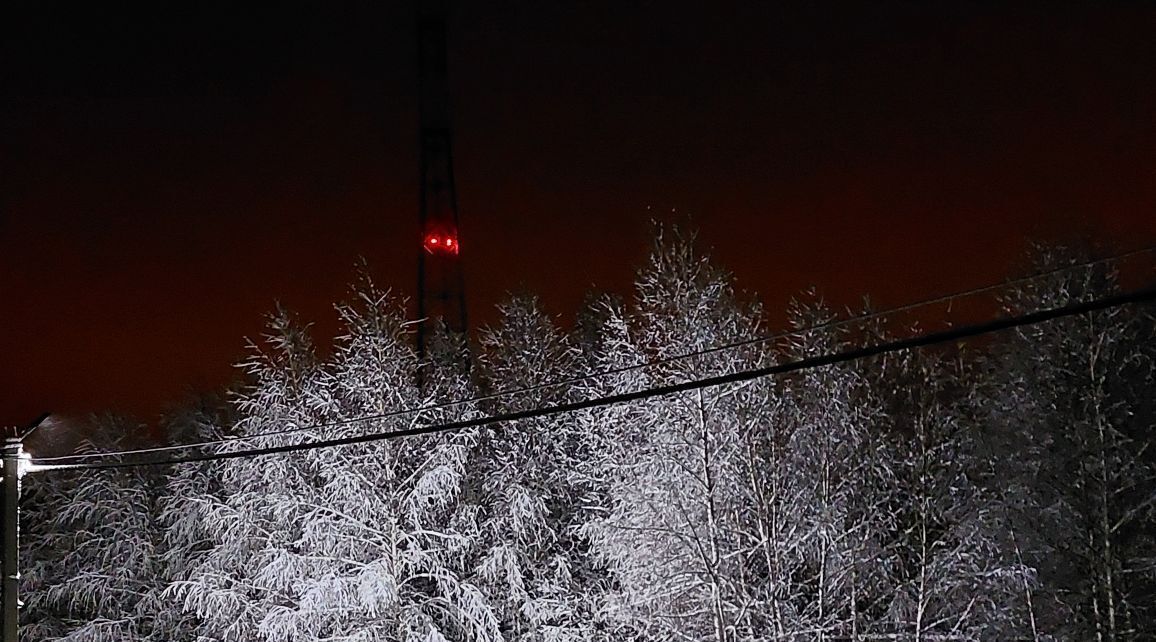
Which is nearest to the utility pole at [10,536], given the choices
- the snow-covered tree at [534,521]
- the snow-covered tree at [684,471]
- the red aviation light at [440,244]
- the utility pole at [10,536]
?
the utility pole at [10,536]

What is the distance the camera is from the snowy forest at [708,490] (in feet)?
51.9

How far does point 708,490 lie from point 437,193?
1109 cm

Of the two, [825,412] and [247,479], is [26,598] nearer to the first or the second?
[247,479]

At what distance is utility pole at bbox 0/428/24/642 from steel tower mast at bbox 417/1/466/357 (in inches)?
441

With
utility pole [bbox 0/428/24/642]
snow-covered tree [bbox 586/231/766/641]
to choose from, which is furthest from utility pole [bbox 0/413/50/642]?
snow-covered tree [bbox 586/231/766/641]

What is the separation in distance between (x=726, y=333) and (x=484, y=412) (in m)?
6.08

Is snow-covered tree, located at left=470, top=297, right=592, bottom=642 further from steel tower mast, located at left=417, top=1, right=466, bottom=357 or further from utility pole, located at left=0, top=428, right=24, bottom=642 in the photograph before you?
utility pole, located at left=0, top=428, right=24, bottom=642

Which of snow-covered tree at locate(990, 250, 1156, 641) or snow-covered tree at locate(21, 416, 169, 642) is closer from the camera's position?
snow-covered tree at locate(990, 250, 1156, 641)

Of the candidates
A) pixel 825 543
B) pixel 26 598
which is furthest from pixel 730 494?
pixel 26 598

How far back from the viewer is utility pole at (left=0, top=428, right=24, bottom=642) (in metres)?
11.6

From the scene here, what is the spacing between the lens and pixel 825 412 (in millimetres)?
16109

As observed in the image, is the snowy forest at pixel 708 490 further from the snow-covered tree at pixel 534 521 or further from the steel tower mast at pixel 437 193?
the steel tower mast at pixel 437 193

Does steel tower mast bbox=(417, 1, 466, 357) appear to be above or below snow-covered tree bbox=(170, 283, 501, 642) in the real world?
above

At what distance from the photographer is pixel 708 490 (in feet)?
51.6
